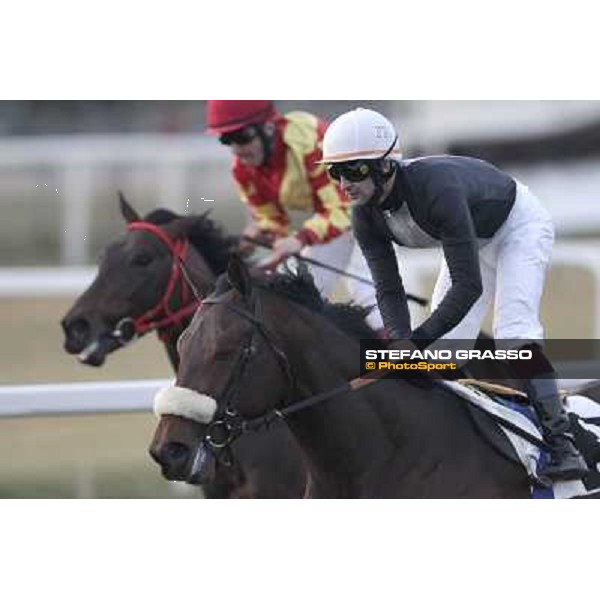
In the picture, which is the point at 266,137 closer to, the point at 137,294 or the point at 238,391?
the point at 137,294

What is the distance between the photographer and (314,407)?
9.87 ft

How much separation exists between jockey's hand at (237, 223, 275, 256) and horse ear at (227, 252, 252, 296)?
107 cm

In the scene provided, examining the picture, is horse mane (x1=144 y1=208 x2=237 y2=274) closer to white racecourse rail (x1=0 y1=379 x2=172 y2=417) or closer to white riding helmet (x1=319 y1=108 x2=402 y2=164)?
white racecourse rail (x1=0 y1=379 x2=172 y2=417)

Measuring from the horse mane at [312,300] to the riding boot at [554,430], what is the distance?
1.19 feet

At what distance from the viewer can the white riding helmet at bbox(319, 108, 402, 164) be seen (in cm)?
307

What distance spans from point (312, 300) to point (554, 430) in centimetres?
56

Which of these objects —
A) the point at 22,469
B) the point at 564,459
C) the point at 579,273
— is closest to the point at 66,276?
the point at 22,469

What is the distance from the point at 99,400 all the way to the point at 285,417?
93 centimetres

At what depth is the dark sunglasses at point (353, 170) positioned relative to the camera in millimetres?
3072

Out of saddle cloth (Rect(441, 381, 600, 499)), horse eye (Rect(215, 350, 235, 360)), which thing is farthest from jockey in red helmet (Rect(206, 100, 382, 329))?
horse eye (Rect(215, 350, 235, 360))

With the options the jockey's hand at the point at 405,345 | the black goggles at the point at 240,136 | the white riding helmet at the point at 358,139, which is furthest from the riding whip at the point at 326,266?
the white riding helmet at the point at 358,139

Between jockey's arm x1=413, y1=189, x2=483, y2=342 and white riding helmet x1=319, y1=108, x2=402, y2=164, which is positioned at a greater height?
white riding helmet x1=319, y1=108, x2=402, y2=164

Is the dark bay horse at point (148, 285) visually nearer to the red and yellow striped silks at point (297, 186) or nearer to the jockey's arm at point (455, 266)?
the red and yellow striped silks at point (297, 186)

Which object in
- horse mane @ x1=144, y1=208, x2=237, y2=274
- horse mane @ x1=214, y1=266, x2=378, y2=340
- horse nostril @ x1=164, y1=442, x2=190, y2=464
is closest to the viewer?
horse nostril @ x1=164, y1=442, x2=190, y2=464
